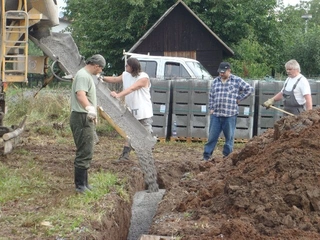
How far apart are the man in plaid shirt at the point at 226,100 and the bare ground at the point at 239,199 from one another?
1.22 meters

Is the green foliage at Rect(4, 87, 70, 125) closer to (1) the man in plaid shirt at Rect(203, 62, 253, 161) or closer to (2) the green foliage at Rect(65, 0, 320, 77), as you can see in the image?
(1) the man in plaid shirt at Rect(203, 62, 253, 161)

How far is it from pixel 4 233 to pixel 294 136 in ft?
11.4

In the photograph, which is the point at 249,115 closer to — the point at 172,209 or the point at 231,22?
the point at 172,209

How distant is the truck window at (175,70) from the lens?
18.1 m

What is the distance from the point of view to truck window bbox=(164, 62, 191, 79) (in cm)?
1806

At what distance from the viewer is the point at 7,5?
11047mm

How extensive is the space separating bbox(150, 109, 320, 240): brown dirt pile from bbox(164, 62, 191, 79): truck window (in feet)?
31.3

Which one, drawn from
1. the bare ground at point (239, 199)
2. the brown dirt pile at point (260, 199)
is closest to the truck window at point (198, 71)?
the bare ground at point (239, 199)

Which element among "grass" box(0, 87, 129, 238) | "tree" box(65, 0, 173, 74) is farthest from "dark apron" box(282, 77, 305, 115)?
"tree" box(65, 0, 173, 74)

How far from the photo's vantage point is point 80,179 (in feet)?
28.5

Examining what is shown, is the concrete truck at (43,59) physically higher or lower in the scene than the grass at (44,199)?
higher

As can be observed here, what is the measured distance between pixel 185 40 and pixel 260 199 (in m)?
24.8

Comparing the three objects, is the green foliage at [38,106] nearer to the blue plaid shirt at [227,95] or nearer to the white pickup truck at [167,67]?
the white pickup truck at [167,67]

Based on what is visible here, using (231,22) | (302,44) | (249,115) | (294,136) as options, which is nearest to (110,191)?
(294,136)
